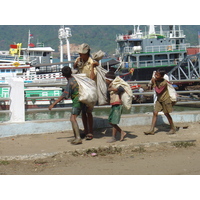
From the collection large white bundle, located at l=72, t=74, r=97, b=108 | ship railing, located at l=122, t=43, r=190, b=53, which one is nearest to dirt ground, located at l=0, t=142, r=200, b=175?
large white bundle, located at l=72, t=74, r=97, b=108

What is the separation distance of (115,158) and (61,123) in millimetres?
2190

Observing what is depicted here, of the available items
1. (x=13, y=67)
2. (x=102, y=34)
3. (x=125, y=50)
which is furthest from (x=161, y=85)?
(x=102, y=34)

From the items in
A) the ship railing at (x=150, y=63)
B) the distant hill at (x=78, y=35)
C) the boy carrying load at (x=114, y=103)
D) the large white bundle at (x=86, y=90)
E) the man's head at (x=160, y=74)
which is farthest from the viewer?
the distant hill at (x=78, y=35)

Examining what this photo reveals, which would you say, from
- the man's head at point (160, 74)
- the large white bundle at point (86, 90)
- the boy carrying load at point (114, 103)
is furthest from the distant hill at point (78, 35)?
the large white bundle at point (86, 90)

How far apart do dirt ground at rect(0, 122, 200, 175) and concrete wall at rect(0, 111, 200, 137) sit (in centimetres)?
19

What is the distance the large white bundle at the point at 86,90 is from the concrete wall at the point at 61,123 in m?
1.36

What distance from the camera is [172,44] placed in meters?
44.7

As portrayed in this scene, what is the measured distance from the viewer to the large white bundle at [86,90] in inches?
238

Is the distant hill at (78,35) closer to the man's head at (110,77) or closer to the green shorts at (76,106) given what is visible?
the man's head at (110,77)

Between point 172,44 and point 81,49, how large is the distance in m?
40.3

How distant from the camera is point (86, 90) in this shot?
19.9 ft

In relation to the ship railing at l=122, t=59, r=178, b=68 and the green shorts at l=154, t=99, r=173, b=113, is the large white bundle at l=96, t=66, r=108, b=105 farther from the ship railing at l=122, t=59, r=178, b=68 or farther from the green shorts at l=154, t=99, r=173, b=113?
the ship railing at l=122, t=59, r=178, b=68

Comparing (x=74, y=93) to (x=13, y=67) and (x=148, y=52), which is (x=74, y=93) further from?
(x=148, y=52)

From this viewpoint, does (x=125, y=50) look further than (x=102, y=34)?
No
